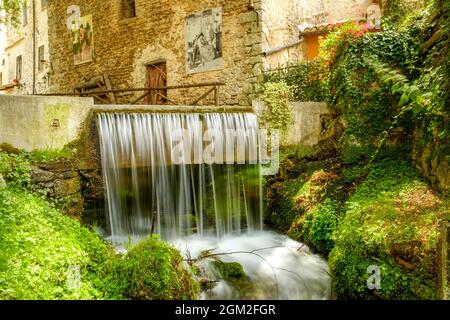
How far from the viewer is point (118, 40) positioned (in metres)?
12.9

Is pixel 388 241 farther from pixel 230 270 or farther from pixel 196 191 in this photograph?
pixel 196 191

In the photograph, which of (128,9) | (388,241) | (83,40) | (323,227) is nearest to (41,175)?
(323,227)

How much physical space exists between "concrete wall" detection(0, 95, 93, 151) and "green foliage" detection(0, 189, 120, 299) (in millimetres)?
953

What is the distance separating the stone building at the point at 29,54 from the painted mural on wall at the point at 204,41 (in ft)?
27.5

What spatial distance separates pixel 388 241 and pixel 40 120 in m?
5.47

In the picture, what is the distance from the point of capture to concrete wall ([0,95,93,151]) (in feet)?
17.9

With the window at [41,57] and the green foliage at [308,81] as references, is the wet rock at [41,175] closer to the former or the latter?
the green foliage at [308,81]

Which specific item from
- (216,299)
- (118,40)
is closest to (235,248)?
(216,299)

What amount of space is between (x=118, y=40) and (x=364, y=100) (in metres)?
9.59

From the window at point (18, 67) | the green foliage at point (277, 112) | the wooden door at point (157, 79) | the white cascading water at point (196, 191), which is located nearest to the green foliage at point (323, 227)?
the white cascading water at point (196, 191)

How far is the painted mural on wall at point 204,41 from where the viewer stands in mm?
10484

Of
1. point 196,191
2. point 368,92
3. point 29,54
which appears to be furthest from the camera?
point 29,54

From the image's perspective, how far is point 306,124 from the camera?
7703 mm

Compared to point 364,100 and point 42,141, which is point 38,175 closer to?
point 42,141
